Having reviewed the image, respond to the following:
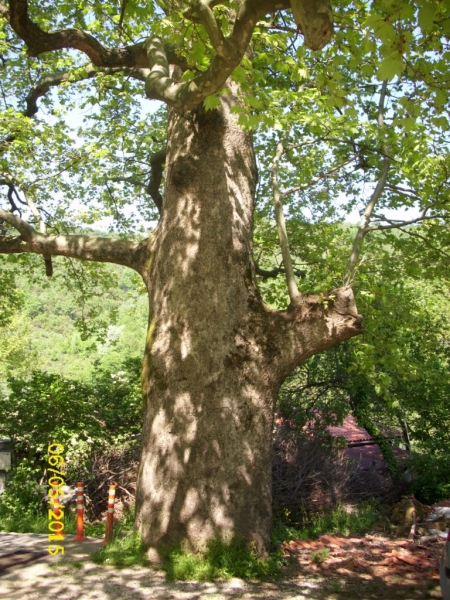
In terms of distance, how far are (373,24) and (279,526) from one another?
851 cm

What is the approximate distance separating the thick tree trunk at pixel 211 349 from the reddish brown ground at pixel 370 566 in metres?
0.86

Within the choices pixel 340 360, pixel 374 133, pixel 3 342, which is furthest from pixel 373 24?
pixel 3 342

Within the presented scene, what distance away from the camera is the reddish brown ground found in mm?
6312

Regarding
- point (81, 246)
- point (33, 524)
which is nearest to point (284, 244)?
point (81, 246)

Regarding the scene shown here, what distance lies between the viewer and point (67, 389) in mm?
13055

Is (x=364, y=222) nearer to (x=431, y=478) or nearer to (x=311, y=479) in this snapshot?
(x=311, y=479)

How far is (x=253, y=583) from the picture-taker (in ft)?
21.2

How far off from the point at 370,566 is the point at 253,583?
5.48ft

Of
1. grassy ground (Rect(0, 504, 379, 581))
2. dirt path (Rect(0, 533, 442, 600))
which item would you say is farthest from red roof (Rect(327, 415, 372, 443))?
grassy ground (Rect(0, 504, 379, 581))

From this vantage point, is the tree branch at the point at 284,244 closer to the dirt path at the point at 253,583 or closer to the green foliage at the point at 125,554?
the dirt path at the point at 253,583

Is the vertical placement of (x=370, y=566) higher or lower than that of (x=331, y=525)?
lower

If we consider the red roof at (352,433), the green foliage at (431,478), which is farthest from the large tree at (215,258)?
the red roof at (352,433)

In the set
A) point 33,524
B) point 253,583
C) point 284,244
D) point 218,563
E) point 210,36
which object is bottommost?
point 253,583

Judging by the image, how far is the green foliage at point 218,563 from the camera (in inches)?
253
